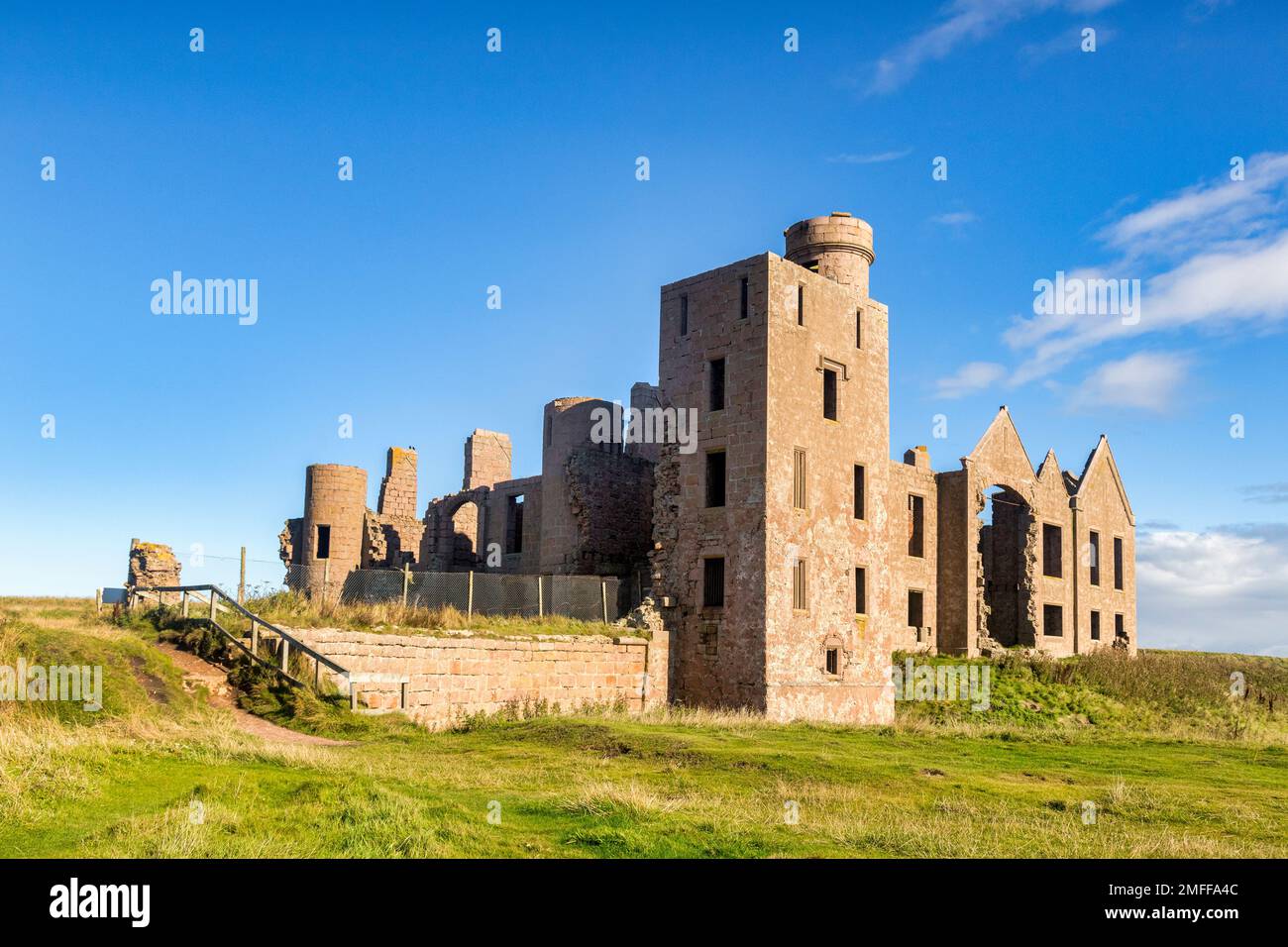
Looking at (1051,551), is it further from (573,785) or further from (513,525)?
(573,785)

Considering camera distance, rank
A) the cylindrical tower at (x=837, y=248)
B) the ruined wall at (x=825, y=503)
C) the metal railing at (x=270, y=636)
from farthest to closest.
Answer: the cylindrical tower at (x=837, y=248), the ruined wall at (x=825, y=503), the metal railing at (x=270, y=636)

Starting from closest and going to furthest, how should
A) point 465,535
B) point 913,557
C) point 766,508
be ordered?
point 766,508 → point 913,557 → point 465,535

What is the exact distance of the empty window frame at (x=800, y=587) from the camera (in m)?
25.8

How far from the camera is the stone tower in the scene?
25.2 metres

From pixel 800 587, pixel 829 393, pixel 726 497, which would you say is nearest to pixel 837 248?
pixel 829 393

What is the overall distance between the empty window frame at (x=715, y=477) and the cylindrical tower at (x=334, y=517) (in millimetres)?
15794

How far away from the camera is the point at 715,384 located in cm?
2694

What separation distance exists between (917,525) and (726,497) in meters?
15.0

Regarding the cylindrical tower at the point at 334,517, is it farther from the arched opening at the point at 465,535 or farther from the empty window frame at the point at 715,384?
the empty window frame at the point at 715,384

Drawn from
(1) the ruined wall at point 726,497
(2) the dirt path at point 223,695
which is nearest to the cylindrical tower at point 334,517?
(1) the ruined wall at point 726,497

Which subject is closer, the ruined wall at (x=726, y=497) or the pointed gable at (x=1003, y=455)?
the ruined wall at (x=726, y=497)

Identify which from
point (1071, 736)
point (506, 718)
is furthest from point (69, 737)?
point (1071, 736)
